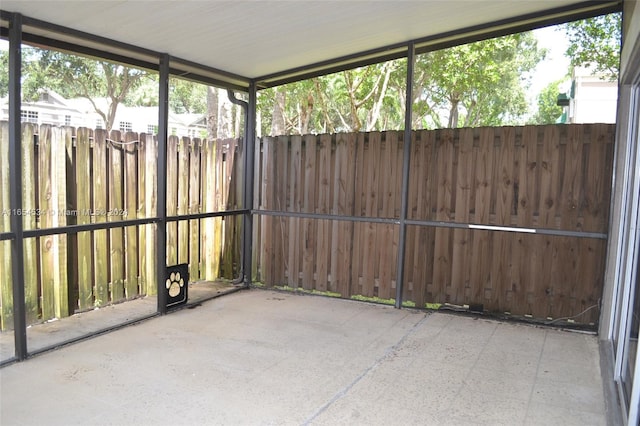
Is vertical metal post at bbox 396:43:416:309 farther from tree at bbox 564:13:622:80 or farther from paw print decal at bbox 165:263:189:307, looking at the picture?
tree at bbox 564:13:622:80

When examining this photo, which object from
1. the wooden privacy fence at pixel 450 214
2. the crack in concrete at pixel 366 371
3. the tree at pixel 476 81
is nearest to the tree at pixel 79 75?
the tree at pixel 476 81

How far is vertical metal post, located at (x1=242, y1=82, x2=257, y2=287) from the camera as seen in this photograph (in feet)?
18.6

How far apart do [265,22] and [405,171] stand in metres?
2.08

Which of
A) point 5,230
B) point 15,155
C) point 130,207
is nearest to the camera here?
point 15,155

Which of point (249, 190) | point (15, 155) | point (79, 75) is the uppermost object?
point (79, 75)

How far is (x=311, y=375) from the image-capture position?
315 cm

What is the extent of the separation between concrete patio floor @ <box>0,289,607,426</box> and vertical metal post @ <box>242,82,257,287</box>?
1379mm

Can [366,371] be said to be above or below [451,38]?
below

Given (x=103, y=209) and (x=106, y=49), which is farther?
(x=103, y=209)

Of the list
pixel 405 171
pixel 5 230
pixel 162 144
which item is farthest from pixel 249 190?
pixel 5 230

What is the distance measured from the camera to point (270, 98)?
1374 cm

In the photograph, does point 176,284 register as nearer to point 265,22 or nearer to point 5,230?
point 5,230

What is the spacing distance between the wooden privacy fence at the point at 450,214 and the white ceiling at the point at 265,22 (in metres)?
1.03

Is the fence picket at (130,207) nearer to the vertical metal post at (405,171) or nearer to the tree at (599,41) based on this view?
the vertical metal post at (405,171)
